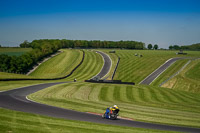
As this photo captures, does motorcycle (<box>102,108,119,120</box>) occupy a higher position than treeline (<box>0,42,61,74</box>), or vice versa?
treeline (<box>0,42,61,74</box>)

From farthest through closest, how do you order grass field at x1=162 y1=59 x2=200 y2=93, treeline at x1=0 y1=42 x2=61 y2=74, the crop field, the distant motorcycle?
treeline at x1=0 y1=42 x2=61 y2=74 < the crop field < grass field at x1=162 y1=59 x2=200 y2=93 < the distant motorcycle

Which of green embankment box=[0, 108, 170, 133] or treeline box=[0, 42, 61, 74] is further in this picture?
treeline box=[0, 42, 61, 74]

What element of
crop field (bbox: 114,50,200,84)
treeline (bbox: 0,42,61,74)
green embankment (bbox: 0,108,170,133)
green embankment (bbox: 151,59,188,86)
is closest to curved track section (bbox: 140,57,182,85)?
green embankment (bbox: 151,59,188,86)

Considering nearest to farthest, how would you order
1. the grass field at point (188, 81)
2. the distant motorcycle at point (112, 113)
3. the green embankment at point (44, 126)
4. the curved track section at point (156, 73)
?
1. the green embankment at point (44, 126)
2. the distant motorcycle at point (112, 113)
3. the grass field at point (188, 81)
4. the curved track section at point (156, 73)

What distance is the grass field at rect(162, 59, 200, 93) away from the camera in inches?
2534

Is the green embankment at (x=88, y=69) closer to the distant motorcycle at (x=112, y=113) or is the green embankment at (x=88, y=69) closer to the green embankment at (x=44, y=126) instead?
the distant motorcycle at (x=112, y=113)

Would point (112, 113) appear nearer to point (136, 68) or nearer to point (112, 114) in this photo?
point (112, 114)

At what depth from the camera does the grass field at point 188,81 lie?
64.4m

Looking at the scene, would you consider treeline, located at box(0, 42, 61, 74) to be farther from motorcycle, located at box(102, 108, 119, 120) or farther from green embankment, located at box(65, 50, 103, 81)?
motorcycle, located at box(102, 108, 119, 120)

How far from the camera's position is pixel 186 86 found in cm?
6588

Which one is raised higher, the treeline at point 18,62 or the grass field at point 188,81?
the treeline at point 18,62

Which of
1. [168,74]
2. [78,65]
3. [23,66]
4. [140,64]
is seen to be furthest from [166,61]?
Answer: [23,66]

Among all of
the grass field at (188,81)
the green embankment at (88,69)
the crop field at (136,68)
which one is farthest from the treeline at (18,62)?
the grass field at (188,81)

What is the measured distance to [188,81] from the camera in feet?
226
